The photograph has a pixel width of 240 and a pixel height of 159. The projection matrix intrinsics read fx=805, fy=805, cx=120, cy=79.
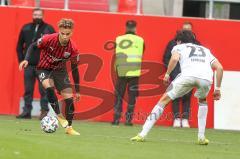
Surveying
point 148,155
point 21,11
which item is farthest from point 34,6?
point 148,155

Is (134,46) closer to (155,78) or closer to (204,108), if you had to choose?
(155,78)

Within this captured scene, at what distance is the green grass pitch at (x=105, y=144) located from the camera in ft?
37.4

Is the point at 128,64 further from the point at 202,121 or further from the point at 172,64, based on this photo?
the point at 172,64

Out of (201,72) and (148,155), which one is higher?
(201,72)

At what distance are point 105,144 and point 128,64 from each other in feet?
22.1

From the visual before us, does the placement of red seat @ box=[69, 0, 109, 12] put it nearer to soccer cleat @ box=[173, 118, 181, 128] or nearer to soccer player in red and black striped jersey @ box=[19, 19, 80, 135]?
soccer cleat @ box=[173, 118, 181, 128]

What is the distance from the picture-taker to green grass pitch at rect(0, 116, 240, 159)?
11.4 meters

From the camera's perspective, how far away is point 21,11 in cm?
2089

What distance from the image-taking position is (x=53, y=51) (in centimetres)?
1533

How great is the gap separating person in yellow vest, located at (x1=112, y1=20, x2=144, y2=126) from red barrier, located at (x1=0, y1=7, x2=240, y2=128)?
0.89 metres

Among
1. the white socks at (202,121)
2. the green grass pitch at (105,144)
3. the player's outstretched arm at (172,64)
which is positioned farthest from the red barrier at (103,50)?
the player's outstretched arm at (172,64)

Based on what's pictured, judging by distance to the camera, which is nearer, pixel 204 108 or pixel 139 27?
pixel 204 108

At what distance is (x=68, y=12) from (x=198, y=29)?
11.2ft

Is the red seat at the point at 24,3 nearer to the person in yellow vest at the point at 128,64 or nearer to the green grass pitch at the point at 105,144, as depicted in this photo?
the person in yellow vest at the point at 128,64
